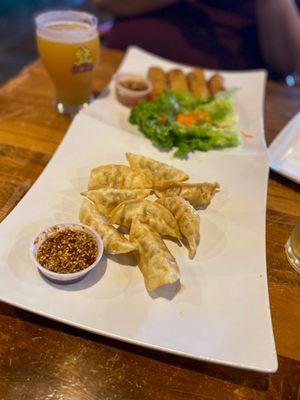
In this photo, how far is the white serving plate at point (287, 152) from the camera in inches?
84.7

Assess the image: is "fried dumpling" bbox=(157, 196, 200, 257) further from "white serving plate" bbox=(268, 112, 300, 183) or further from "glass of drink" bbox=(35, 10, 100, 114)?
"glass of drink" bbox=(35, 10, 100, 114)

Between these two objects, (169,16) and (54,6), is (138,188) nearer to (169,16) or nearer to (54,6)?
(169,16)

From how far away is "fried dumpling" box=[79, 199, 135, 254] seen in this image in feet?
4.98

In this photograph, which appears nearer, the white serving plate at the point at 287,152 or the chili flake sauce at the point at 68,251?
the chili flake sauce at the point at 68,251

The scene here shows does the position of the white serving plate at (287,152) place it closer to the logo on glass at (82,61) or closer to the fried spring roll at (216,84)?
the fried spring roll at (216,84)

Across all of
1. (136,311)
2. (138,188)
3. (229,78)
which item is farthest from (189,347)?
(229,78)

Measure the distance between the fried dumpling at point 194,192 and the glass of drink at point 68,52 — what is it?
1.01 meters

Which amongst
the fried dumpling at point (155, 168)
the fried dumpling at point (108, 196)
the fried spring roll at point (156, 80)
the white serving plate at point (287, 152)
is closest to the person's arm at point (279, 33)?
the fried spring roll at point (156, 80)

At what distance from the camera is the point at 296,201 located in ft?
6.74

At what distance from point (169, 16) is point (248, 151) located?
198cm

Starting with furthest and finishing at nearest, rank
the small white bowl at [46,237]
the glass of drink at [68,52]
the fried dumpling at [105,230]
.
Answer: the glass of drink at [68,52]
the fried dumpling at [105,230]
the small white bowl at [46,237]

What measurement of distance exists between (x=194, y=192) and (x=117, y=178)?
39 centimetres

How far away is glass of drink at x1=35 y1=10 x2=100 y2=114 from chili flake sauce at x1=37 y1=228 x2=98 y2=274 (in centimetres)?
121

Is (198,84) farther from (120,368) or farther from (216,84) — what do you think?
(120,368)
